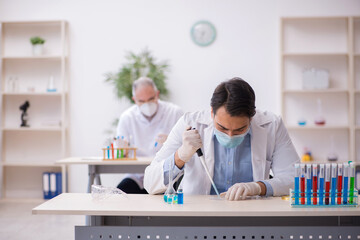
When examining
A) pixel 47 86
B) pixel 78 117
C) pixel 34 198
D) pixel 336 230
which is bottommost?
pixel 34 198

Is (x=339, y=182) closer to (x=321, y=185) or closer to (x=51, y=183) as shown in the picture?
(x=321, y=185)

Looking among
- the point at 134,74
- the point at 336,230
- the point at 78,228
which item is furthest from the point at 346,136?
the point at 78,228

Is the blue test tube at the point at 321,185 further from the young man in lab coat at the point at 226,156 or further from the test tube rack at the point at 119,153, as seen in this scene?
the test tube rack at the point at 119,153

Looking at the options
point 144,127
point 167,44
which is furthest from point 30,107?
point 144,127

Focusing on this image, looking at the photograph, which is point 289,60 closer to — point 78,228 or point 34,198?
point 34,198

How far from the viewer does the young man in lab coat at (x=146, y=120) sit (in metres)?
4.46

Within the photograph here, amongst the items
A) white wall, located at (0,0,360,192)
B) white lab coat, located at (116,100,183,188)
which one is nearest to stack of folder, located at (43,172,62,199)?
white wall, located at (0,0,360,192)

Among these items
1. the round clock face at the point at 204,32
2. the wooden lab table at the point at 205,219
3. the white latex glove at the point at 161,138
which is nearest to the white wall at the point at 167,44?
the round clock face at the point at 204,32

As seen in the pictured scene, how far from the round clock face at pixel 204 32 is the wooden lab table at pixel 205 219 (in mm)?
4061

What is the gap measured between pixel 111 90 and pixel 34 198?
65.7 inches

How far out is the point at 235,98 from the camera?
7.02 feet

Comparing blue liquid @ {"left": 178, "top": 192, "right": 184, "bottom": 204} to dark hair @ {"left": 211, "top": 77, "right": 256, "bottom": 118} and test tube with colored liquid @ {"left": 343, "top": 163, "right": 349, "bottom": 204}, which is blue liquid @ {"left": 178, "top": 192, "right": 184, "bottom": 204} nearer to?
dark hair @ {"left": 211, "top": 77, "right": 256, "bottom": 118}

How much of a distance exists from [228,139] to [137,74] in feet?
11.7

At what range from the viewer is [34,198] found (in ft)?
20.2
